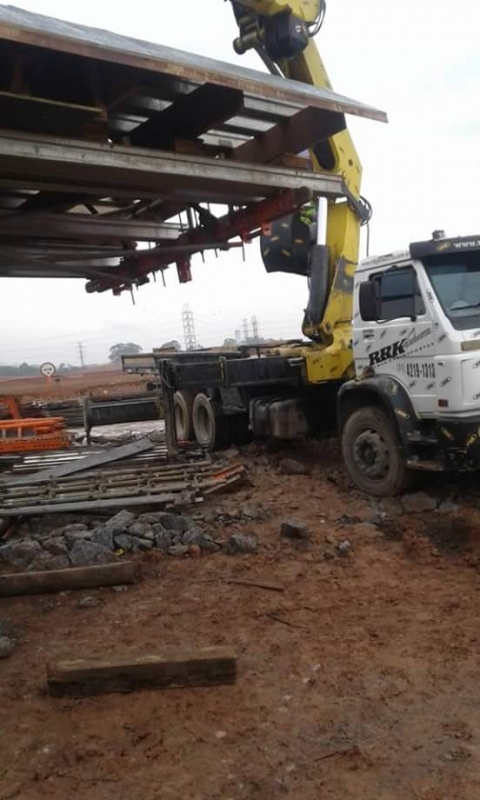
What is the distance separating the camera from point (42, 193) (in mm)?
4293

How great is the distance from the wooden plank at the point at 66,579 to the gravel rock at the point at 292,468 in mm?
3651

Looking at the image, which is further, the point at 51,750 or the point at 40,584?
Answer: the point at 40,584

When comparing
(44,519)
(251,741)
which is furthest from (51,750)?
(44,519)

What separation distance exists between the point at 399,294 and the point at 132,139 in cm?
337

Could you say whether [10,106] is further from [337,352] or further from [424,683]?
[337,352]

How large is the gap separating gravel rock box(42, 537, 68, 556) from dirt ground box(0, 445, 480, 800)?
0.69m

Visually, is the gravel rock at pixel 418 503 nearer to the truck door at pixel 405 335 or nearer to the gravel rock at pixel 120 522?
the truck door at pixel 405 335

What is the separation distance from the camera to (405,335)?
6453 millimetres

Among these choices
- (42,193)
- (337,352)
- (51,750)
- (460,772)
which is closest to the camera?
(460,772)

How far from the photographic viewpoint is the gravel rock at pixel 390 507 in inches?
256

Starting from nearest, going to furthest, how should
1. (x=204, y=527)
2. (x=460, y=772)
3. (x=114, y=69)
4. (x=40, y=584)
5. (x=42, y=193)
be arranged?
(x=460, y=772), (x=114, y=69), (x=42, y=193), (x=40, y=584), (x=204, y=527)

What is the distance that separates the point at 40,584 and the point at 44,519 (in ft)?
6.33

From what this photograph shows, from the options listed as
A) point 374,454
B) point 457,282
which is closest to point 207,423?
point 374,454

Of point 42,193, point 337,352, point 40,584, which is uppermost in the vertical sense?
point 42,193
